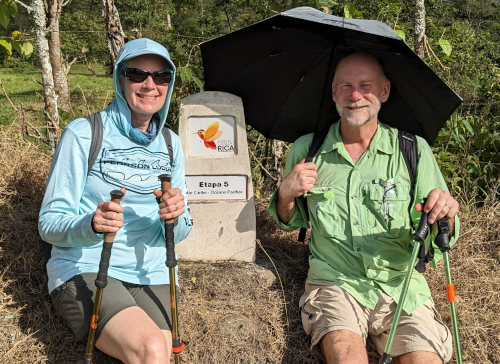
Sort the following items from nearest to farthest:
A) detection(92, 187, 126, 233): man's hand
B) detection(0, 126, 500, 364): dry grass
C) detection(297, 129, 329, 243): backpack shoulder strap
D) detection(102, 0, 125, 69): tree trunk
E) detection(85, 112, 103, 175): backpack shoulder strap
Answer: detection(92, 187, 126, 233): man's hand, detection(85, 112, 103, 175): backpack shoulder strap, detection(0, 126, 500, 364): dry grass, detection(297, 129, 329, 243): backpack shoulder strap, detection(102, 0, 125, 69): tree trunk

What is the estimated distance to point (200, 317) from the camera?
3.62 metres

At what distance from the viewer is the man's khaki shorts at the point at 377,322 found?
3.00 m

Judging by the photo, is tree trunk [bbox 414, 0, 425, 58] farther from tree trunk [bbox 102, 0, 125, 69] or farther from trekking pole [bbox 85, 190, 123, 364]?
trekking pole [bbox 85, 190, 123, 364]

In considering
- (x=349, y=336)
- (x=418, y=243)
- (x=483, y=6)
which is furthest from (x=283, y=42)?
(x=483, y=6)

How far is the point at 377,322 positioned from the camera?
3.18 meters

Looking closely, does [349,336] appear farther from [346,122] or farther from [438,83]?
[438,83]

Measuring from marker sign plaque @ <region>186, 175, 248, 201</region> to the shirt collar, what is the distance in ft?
2.72

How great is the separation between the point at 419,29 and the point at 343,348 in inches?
186

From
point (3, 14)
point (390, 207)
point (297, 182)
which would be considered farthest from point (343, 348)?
point (3, 14)

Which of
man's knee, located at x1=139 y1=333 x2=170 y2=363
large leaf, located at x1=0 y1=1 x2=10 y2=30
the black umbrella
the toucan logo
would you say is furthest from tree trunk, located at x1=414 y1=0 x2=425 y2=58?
man's knee, located at x1=139 y1=333 x2=170 y2=363

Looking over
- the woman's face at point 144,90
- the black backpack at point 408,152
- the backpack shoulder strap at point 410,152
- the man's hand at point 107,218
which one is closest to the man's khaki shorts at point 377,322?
the black backpack at point 408,152

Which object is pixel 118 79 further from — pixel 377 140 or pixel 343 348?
pixel 343 348

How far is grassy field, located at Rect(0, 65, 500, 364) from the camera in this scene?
340 cm

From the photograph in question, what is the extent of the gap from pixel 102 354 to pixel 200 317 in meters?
0.73
